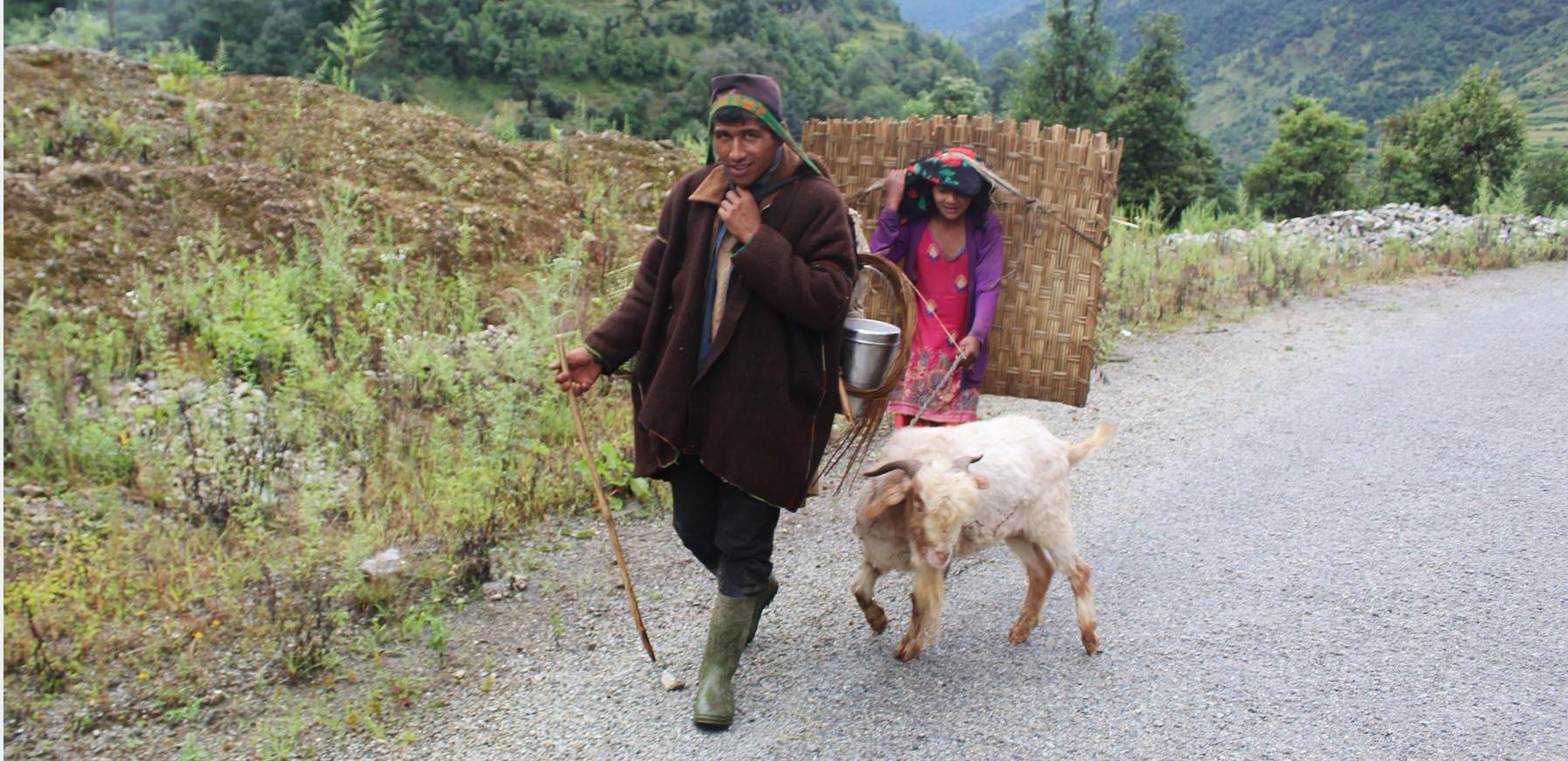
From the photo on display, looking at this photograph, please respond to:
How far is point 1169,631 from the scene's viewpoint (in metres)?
4.13

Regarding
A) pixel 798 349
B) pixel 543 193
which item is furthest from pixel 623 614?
pixel 543 193

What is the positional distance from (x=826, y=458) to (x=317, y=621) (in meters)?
3.01

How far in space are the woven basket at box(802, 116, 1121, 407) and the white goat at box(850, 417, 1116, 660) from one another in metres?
0.95

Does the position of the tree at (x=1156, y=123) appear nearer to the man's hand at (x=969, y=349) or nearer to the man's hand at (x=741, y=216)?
the man's hand at (x=969, y=349)


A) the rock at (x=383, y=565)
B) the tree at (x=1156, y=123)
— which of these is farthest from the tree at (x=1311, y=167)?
the rock at (x=383, y=565)

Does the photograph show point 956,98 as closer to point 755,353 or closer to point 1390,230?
point 1390,230

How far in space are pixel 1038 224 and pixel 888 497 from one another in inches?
82.8

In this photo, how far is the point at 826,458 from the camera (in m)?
6.14

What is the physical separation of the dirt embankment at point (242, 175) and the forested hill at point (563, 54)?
7367mm

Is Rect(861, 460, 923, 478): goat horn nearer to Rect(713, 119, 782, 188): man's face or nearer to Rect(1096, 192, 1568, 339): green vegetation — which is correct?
Rect(713, 119, 782, 188): man's face

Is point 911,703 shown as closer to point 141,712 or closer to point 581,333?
point 141,712

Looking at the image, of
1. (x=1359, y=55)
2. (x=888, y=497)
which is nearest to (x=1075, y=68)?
(x=888, y=497)

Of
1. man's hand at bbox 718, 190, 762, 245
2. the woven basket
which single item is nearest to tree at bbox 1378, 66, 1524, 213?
the woven basket

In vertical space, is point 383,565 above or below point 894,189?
below
